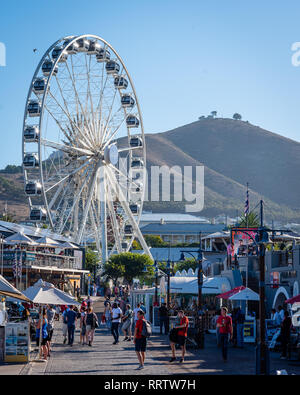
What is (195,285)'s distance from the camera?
3170 centimetres

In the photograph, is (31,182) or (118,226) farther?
(118,226)

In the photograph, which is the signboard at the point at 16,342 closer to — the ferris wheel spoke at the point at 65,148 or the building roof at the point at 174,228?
the ferris wheel spoke at the point at 65,148

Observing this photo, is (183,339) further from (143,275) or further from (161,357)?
(143,275)

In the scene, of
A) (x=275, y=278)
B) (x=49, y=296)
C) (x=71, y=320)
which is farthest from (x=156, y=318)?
(x=49, y=296)

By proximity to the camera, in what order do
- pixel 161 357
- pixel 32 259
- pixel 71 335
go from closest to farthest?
pixel 161 357, pixel 71 335, pixel 32 259

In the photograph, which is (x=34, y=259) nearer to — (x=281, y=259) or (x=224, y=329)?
(x=281, y=259)

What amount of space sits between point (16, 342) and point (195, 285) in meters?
14.5

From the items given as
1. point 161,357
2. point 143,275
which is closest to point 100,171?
point 143,275

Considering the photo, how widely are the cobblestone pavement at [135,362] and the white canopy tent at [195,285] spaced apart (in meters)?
6.39

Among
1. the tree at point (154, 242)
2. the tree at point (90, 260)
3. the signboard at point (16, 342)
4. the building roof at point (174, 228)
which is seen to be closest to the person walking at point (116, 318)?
the signboard at point (16, 342)

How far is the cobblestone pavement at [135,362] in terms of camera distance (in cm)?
1634

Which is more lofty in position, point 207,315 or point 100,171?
point 100,171
